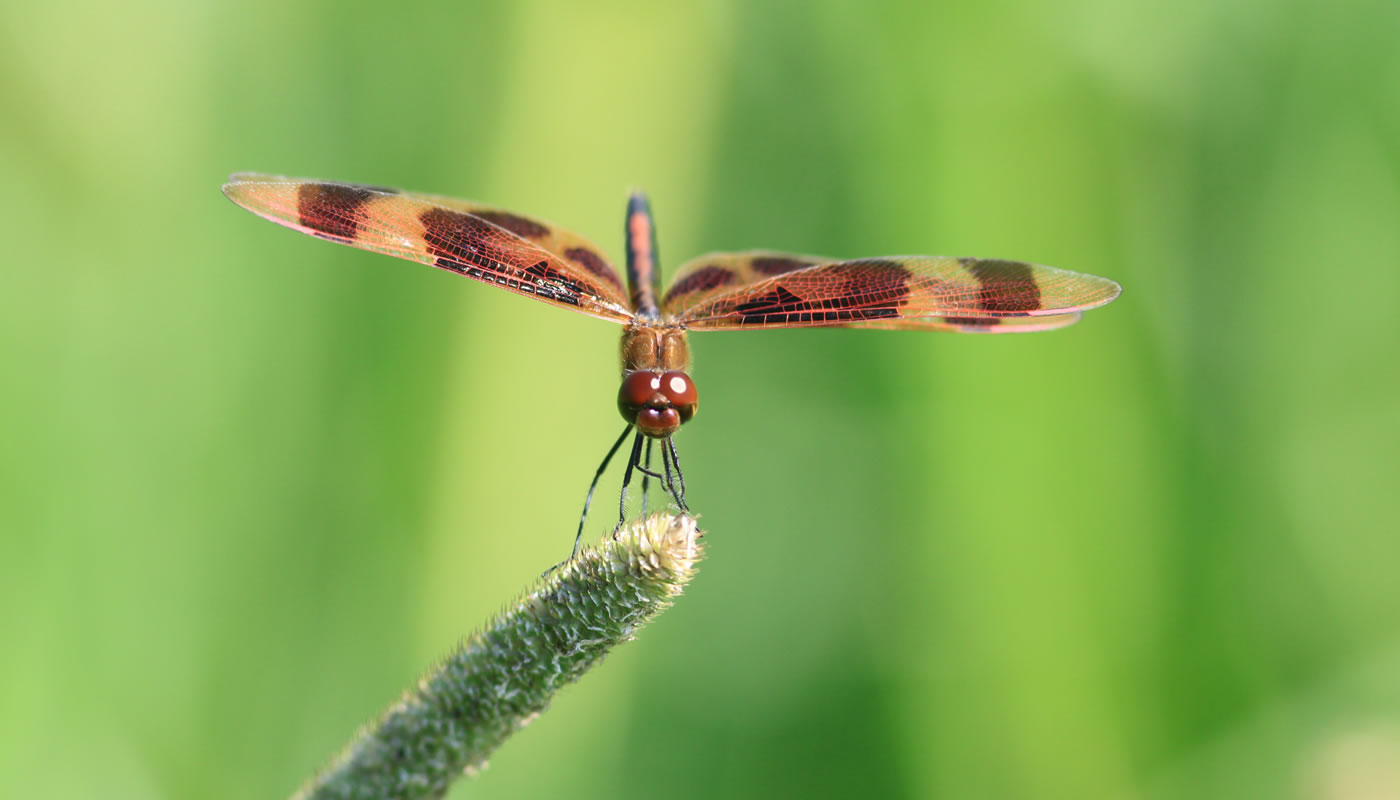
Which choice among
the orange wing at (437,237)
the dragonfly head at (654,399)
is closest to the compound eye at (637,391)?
the dragonfly head at (654,399)

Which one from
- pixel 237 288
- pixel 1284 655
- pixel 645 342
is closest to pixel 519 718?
pixel 645 342

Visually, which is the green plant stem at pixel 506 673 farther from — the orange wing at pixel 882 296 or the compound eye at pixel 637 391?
the orange wing at pixel 882 296

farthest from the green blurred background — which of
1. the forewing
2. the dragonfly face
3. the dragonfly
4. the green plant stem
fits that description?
the green plant stem

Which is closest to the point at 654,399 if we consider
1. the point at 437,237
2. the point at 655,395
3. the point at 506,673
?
the point at 655,395

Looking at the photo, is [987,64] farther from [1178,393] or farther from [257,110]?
[257,110]

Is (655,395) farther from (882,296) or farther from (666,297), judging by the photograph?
(882,296)

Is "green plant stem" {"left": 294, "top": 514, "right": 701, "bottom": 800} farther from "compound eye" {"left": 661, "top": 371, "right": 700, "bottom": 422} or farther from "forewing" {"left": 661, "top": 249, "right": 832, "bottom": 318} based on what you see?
"forewing" {"left": 661, "top": 249, "right": 832, "bottom": 318}
